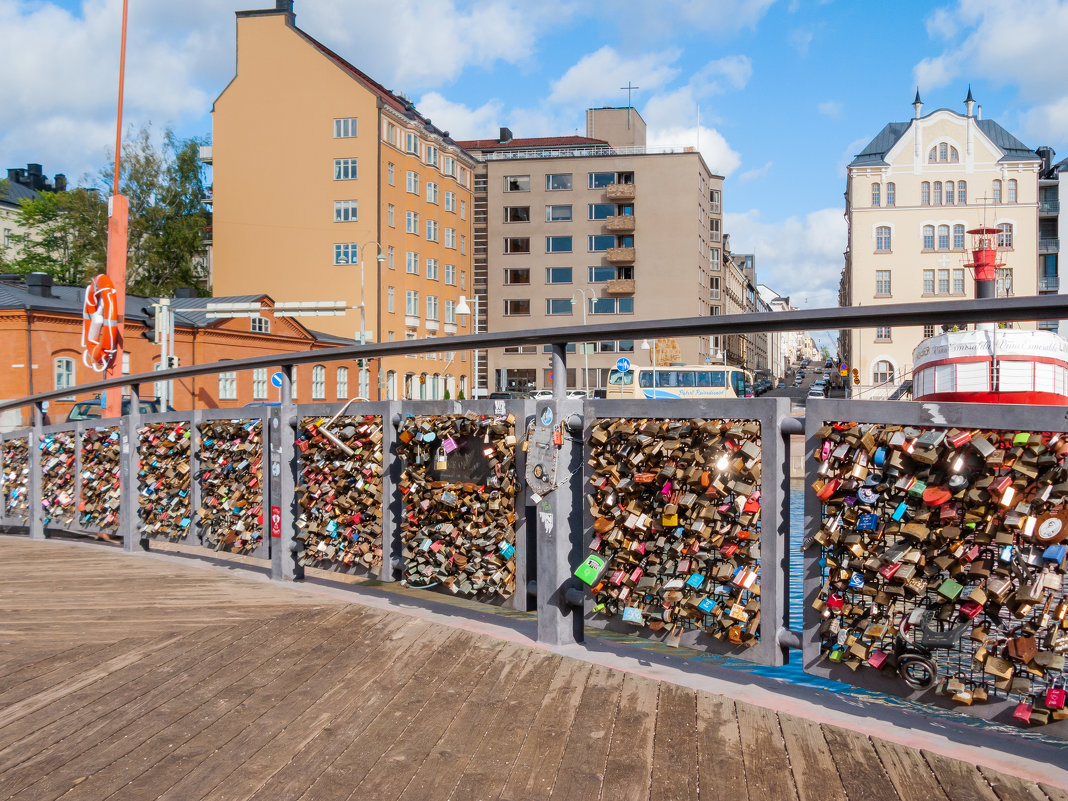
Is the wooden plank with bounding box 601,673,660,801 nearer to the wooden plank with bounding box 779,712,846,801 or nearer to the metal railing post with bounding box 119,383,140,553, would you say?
the wooden plank with bounding box 779,712,846,801

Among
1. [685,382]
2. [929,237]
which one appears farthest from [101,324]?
[929,237]

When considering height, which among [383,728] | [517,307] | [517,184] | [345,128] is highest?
[517,184]

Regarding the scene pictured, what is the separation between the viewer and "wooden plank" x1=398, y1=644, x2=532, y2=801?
2568 millimetres

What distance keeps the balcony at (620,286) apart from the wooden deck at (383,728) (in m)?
70.6

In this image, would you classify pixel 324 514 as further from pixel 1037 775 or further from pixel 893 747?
pixel 1037 775

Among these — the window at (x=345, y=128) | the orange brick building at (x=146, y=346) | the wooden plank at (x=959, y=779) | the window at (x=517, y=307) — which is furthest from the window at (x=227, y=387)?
the wooden plank at (x=959, y=779)

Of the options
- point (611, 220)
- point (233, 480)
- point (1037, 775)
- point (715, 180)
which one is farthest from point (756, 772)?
point (715, 180)

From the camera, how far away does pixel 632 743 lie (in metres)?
2.79

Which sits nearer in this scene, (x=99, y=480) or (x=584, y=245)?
(x=99, y=480)

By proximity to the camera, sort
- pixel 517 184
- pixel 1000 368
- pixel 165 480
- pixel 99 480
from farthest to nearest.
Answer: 1. pixel 517 184
2. pixel 1000 368
3. pixel 99 480
4. pixel 165 480

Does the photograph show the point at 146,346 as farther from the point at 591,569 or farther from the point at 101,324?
the point at 591,569

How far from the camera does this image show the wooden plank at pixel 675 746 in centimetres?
250

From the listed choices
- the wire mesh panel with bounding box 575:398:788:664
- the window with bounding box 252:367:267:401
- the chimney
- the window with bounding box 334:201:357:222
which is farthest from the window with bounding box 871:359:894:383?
the wire mesh panel with bounding box 575:398:788:664

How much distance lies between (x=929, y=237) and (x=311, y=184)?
4410 cm
